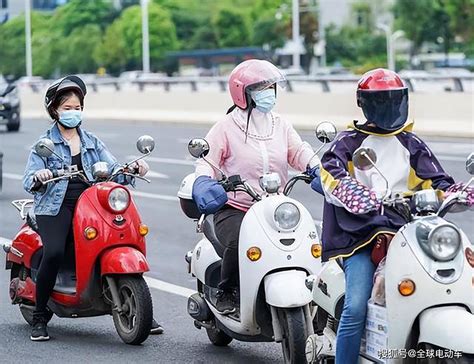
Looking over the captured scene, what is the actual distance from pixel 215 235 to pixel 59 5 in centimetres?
10957

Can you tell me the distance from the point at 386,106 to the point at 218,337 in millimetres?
2724

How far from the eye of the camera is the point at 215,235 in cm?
730

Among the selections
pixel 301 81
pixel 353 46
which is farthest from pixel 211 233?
pixel 353 46

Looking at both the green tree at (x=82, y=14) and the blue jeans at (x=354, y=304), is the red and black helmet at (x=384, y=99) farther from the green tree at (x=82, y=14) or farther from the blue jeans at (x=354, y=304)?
the green tree at (x=82, y=14)

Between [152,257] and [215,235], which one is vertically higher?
[215,235]

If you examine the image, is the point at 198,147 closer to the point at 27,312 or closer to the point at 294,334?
the point at 294,334

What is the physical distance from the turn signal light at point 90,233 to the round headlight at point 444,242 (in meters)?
3.18

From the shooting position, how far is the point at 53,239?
806 centimetres

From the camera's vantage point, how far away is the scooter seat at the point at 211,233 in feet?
23.8

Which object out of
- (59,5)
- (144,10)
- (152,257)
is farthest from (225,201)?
(59,5)

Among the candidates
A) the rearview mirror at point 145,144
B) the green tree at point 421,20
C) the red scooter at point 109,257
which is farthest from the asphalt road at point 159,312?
the green tree at point 421,20

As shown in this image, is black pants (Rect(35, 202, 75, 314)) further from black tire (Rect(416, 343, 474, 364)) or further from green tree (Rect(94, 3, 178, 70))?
green tree (Rect(94, 3, 178, 70))

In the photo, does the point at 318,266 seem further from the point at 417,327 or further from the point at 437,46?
the point at 437,46

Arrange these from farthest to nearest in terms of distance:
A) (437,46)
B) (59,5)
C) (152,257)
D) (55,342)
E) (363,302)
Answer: (59,5) < (437,46) < (152,257) < (55,342) < (363,302)
